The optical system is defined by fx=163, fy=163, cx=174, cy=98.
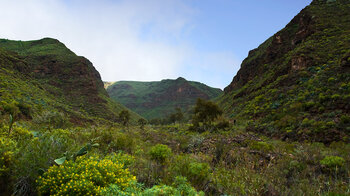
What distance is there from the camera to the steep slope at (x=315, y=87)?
13.8 metres

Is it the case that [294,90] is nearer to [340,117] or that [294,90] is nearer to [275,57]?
[340,117]

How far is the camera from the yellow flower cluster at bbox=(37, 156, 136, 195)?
288 cm

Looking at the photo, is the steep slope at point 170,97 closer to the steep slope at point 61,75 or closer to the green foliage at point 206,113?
the steep slope at point 61,75

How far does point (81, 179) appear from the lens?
3.00 metres

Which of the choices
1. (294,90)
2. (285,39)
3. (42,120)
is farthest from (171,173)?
(285,39)

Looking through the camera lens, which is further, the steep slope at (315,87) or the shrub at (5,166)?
the steep slope at (315,87)

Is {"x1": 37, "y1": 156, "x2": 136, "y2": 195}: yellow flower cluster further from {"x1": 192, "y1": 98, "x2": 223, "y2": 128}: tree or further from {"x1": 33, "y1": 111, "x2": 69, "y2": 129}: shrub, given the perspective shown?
{"x1": 192, "y1": 98, "x2": 223, "y2": 128}: tree

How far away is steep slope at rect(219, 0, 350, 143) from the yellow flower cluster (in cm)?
1474

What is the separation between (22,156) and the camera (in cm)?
353

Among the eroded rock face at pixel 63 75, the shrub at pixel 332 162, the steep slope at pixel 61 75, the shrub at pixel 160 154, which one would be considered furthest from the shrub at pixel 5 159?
the eroded rock face at pixel 63 75

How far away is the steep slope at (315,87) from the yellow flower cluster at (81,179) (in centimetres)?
1474

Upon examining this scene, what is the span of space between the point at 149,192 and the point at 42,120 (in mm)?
18521

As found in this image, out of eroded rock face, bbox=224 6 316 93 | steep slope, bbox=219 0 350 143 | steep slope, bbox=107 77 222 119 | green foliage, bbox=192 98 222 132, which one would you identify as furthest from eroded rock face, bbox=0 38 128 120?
steep slope, bbox=107 77 222 119

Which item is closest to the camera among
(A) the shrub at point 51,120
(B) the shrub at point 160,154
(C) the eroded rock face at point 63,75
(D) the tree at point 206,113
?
(B) the shrub at point 160,154
